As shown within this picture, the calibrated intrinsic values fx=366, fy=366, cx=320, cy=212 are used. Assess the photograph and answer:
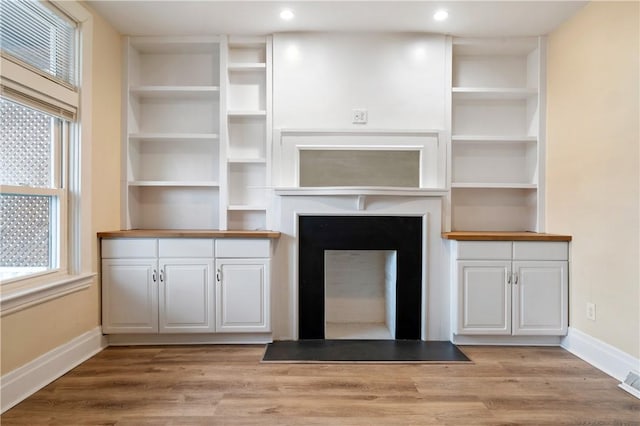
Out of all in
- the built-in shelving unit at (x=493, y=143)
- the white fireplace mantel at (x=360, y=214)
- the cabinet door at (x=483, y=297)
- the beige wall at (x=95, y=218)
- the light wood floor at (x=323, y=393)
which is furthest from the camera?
the built-in shelving unit at (x=493, y=143)

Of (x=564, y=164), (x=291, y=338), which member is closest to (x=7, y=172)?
(x=291, y=338)

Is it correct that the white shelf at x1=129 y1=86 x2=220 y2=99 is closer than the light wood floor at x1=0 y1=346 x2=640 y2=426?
No

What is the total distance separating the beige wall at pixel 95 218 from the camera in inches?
80.9

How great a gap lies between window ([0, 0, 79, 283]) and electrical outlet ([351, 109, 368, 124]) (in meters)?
2.07

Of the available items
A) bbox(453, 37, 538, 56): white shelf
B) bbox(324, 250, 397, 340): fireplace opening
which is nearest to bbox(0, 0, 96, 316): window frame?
bbox(324, 250, 397, 340): fireplace opening

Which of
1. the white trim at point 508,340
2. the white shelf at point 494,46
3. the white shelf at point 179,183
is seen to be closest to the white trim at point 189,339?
the white shelf at point 179,183

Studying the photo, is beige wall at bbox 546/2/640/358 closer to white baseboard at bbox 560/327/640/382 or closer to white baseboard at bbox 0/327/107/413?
white baseboard at bbox 560/327/640/382

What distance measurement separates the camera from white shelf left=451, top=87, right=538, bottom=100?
10.2ft

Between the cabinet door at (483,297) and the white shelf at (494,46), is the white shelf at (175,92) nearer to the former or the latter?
the white shelf at (494,46)

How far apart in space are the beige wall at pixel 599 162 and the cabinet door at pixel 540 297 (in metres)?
0.08

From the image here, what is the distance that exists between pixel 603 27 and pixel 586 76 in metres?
0.31

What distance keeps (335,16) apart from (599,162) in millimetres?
2159

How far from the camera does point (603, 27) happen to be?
2.49 m

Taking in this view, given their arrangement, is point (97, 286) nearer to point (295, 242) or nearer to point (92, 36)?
point (295, 242)
